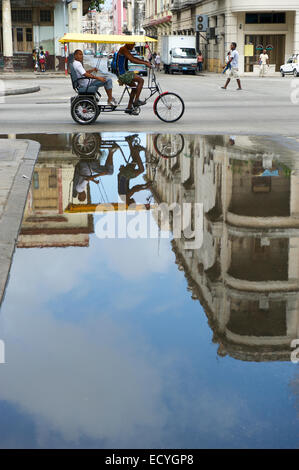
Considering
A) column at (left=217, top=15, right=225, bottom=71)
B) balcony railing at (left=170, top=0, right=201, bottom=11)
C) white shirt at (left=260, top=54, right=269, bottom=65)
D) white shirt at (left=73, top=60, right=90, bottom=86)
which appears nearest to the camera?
white shirt at (left=73, top=60, right=90, bottom=86)

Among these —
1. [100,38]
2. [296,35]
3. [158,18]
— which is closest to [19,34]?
[296,35]

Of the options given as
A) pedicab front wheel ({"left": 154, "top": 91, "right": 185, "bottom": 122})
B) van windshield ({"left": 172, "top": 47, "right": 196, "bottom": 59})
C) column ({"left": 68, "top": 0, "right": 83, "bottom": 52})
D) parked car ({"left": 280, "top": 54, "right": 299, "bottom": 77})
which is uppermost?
column ({"left": 68, "top": 0, "right": 83, "bottom": 52})

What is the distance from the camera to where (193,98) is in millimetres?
25562

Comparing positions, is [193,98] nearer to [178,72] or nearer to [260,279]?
[260,279]

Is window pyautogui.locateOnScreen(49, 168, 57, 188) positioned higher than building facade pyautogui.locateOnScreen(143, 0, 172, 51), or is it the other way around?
building facade pyautogui.locateOnScreen(143, 0, 172, 51)

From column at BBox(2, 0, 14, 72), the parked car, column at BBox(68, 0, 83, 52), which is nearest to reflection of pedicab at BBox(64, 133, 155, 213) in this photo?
column at BBox(2, 0, 14, 72)

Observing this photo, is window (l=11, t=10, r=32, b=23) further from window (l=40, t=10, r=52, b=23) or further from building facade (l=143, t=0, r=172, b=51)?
building facade (l=143, t=0, r=172, b=51)

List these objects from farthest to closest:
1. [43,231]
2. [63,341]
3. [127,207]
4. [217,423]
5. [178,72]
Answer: [178,72] < [127,207] < [43,231] < [63,341] < [217,423]

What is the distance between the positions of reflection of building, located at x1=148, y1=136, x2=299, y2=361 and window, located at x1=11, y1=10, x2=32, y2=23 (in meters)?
42.8

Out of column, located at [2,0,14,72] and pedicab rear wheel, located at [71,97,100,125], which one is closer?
pedicab rear wheel, located at [71,97,100,125]

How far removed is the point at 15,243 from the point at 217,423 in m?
3.68

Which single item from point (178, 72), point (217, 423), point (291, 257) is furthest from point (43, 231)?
point (178, 72)

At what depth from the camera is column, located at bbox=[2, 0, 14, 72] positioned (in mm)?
47656

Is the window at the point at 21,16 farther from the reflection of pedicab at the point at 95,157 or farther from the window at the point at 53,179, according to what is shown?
the window at the point at 53,179
